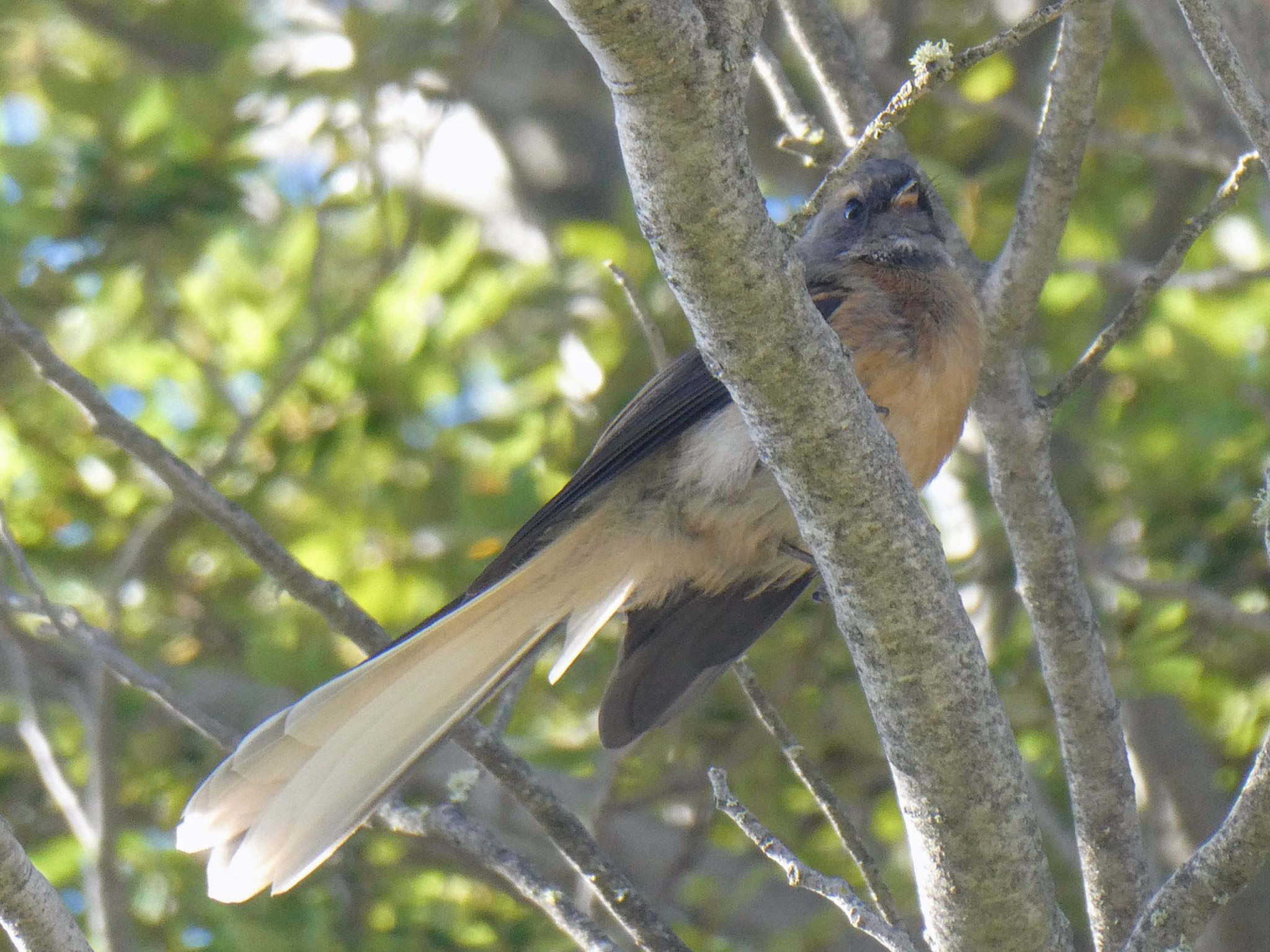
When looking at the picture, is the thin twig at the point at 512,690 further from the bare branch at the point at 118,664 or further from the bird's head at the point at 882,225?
the bird's head at the point at 882,225

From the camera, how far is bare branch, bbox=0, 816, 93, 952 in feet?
7.18

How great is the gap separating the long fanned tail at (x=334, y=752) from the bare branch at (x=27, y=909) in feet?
2.89

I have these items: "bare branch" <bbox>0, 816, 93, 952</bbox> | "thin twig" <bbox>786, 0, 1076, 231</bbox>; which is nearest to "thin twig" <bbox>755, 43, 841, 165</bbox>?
"thin twig" <bbox>786, 0, 1076, 231</bbox>

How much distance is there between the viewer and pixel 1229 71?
7.61ft

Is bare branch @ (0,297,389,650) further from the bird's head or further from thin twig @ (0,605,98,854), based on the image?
the bird's head

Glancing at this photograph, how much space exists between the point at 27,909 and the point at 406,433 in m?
3.58

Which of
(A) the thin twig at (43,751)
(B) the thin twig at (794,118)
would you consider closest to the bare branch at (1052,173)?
(B) the thin twig at (794,118)

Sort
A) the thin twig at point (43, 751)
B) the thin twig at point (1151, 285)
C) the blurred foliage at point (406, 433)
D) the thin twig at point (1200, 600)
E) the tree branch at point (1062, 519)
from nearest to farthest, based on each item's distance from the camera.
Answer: the thin twig at point (1151, 285) → the tree branch at point (1062, 519) → the thin twig at point (43, 751) → the thin twig at point (1200, 600) → the blurred foliage at point (406, 433)

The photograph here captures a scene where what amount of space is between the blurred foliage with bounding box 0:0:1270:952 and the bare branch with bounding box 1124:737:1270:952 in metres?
1.87

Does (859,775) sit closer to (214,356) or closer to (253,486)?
(253,486)

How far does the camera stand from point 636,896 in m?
3.08

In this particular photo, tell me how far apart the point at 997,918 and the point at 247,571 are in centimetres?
395

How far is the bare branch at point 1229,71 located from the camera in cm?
231

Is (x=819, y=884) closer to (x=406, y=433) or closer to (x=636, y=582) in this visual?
(x=636, y=582)
